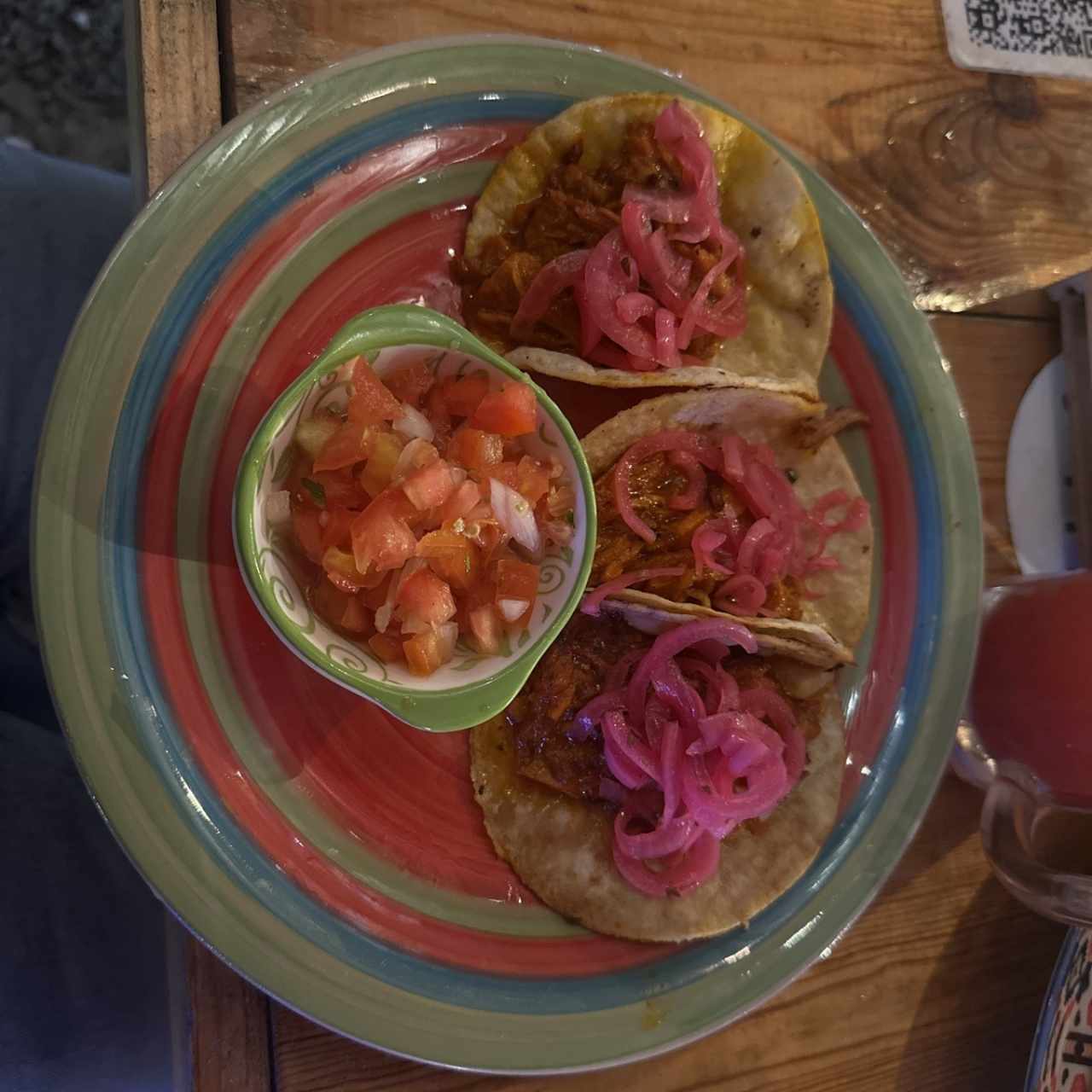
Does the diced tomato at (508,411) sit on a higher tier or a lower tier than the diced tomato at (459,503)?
higher

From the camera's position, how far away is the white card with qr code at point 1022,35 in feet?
7.35

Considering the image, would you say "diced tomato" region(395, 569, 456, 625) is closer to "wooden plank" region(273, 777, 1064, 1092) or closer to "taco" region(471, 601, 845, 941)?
"taco" region(471, 601, 845, 941)

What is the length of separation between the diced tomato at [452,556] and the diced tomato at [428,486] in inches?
2.0

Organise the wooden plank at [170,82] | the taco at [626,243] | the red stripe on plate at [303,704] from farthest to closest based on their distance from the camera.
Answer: the taco at [626,243], the wooden plank at [170,82], the red stripe on plate at [303,704]

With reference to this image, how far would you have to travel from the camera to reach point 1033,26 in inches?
90.9

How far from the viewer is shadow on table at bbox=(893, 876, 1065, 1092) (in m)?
1.99

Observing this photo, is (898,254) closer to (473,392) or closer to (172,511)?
(473,392)

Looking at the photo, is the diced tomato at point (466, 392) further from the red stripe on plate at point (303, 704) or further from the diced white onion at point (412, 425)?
the red stripe on plate at point (303, 704)

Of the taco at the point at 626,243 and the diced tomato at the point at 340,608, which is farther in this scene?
the taco at the point at 626,243

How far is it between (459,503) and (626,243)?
679 millimetres

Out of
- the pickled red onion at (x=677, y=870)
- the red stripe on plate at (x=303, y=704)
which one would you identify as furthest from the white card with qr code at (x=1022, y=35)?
the pickled red onion at (x=677, y=870)

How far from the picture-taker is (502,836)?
1.67m

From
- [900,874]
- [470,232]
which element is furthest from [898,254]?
[900,874]

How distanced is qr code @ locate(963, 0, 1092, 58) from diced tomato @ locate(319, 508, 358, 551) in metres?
2.00
